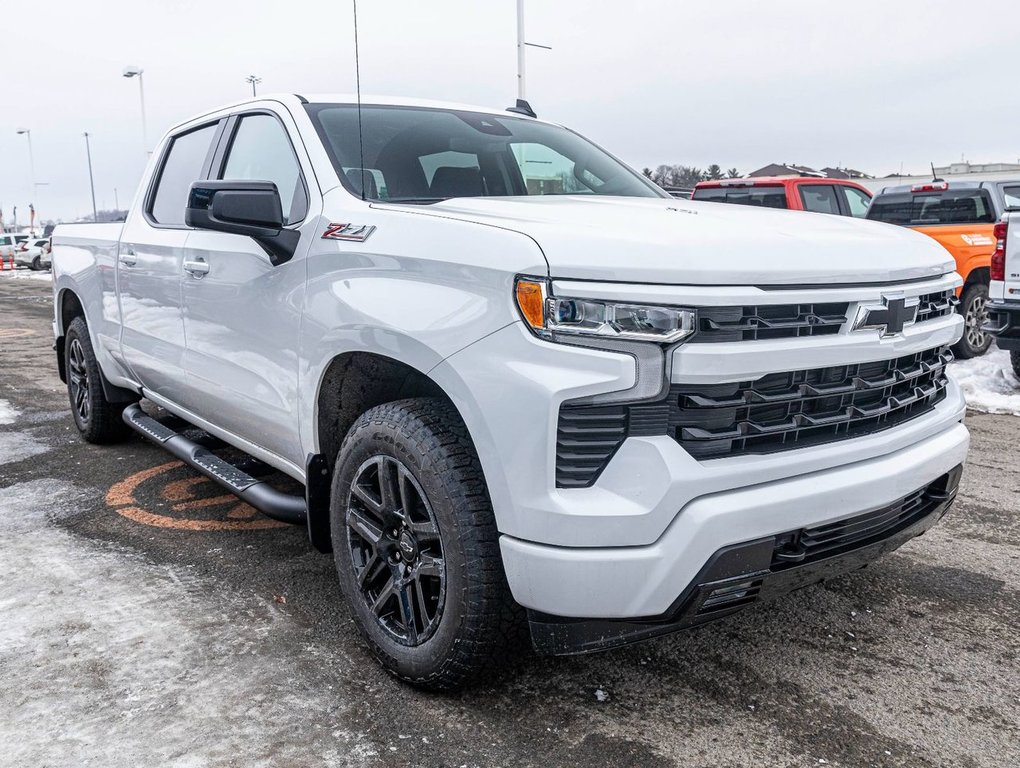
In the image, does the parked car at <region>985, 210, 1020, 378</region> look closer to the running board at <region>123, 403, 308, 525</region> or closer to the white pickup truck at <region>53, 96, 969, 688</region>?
the white pickup truck at <region>53, 96, 969, 688</region>

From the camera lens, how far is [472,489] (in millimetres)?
2381

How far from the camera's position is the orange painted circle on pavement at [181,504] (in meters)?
4.28

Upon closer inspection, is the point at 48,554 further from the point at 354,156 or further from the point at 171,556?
the point at 354,156

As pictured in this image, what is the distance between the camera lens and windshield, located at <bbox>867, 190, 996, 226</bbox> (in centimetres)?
959

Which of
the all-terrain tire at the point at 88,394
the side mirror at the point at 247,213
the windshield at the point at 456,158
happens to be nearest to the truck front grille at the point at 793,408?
the windshield at the point at 456,158

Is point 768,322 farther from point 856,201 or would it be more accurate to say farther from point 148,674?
point 856,201

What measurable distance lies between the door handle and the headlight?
1994 mm

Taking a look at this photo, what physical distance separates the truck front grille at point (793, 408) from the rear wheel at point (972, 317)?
23.5ft

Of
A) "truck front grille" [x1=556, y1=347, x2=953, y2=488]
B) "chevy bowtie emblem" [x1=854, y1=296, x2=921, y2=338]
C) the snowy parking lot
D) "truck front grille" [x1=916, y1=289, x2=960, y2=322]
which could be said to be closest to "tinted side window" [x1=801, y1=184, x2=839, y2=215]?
the snowy parking lot

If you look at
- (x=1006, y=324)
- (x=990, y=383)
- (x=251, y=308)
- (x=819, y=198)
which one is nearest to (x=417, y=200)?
(x=251, y=308)

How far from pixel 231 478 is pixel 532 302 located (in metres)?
1.93

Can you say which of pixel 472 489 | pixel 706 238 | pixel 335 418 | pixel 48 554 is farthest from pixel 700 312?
pixel 48 554

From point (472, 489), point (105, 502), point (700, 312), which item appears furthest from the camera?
point (105, 502)

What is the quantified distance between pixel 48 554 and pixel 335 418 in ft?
5.44
